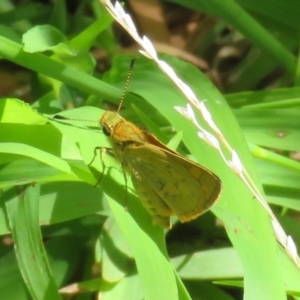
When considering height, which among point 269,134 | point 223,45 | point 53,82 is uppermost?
point 223,45

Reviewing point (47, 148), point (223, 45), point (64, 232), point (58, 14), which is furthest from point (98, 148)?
point (223, 45)

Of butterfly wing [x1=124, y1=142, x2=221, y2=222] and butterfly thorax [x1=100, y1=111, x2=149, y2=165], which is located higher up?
butterfly thorax [x1=100, y1=111, x2=149, y2=165]

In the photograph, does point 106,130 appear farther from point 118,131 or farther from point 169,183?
point 169,183

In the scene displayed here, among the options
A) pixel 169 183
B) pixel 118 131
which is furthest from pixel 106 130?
pixel 169 183

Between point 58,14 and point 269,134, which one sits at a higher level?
point 58,14

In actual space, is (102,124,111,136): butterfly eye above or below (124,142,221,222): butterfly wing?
above

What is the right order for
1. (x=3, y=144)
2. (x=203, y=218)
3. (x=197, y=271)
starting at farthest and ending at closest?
(x=203, y=218) < (x=197, y=271) < (x=3, y=144)

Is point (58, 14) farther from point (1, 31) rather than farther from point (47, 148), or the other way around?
point (47, 148)

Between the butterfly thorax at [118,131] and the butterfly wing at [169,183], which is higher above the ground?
the butterfly thorax at [118,131]
